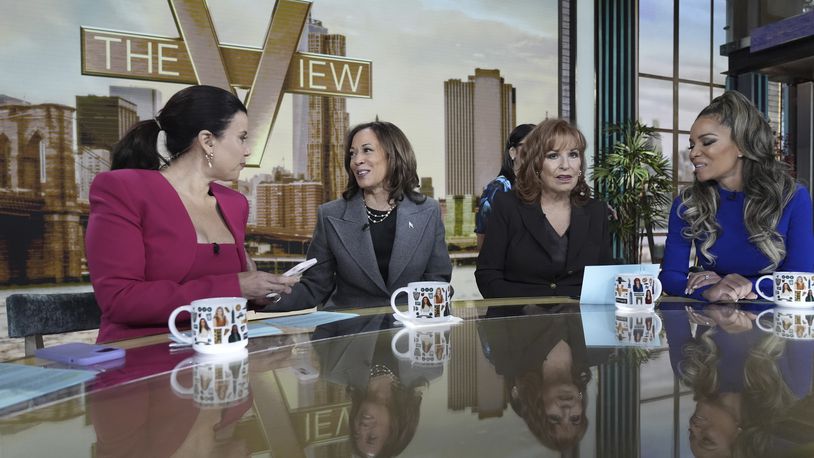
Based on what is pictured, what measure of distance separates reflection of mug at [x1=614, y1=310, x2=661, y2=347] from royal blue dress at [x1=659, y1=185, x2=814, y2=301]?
61 centimetres

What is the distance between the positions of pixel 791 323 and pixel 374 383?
1.01 meters

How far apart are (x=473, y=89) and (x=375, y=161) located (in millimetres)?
3615

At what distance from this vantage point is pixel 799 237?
6.78 feet

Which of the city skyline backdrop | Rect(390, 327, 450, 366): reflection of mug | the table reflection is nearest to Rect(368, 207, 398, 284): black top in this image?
Rect(390, 327, 450, 366): reflection of mug

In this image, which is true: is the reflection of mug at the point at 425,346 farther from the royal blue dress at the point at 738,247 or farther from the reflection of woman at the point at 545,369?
the royal blue dress at the point at 738,247

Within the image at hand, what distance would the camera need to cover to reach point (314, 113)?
5.21 metres

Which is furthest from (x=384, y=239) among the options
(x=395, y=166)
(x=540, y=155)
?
(x=540, y=155)

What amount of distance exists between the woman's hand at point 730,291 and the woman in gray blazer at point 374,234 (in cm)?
99

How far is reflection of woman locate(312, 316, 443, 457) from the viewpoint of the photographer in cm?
64

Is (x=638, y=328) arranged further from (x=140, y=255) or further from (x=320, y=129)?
(x=320, y=129)

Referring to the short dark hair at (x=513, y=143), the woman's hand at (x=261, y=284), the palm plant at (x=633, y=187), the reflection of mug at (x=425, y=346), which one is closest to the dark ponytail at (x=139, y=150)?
the woman's hand at (x=261, y=284)

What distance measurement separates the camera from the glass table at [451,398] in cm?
62

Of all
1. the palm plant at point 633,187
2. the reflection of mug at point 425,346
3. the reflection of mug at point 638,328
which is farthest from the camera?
the palm plant at point 633,187

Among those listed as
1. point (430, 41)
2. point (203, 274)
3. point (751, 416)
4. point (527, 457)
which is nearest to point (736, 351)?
point (751, 416)
